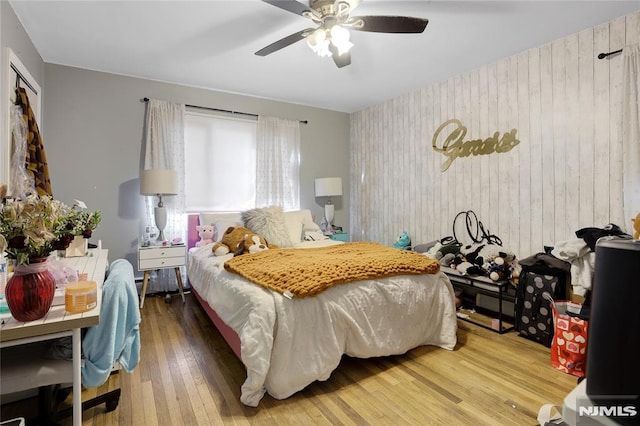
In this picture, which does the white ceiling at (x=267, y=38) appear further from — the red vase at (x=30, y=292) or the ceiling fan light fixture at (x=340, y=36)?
the red vase at (x=30, y=292)

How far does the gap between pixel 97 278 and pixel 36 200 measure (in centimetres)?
72

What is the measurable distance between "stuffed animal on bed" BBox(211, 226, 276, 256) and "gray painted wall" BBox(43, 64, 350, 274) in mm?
1284

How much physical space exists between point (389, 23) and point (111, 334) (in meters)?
2.26

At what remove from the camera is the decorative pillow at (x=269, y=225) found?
11.2 feet

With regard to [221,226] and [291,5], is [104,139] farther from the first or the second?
[291,5]

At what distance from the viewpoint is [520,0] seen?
88.9 inches

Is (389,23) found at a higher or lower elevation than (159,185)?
higher

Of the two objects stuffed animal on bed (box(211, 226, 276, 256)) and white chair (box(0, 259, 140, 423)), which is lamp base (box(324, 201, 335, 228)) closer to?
stuffed animal on bed (box(211, 226, 276, 256))

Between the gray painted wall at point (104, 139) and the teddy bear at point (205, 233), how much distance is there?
0.73m

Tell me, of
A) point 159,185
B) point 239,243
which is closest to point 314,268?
point 239,243

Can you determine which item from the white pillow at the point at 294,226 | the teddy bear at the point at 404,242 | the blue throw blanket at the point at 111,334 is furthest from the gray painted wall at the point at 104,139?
the teddy bear at the point at 404,242

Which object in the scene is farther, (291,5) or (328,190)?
(328,190)

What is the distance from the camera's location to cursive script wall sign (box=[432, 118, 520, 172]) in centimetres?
323

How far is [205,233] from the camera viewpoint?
3.61 m
